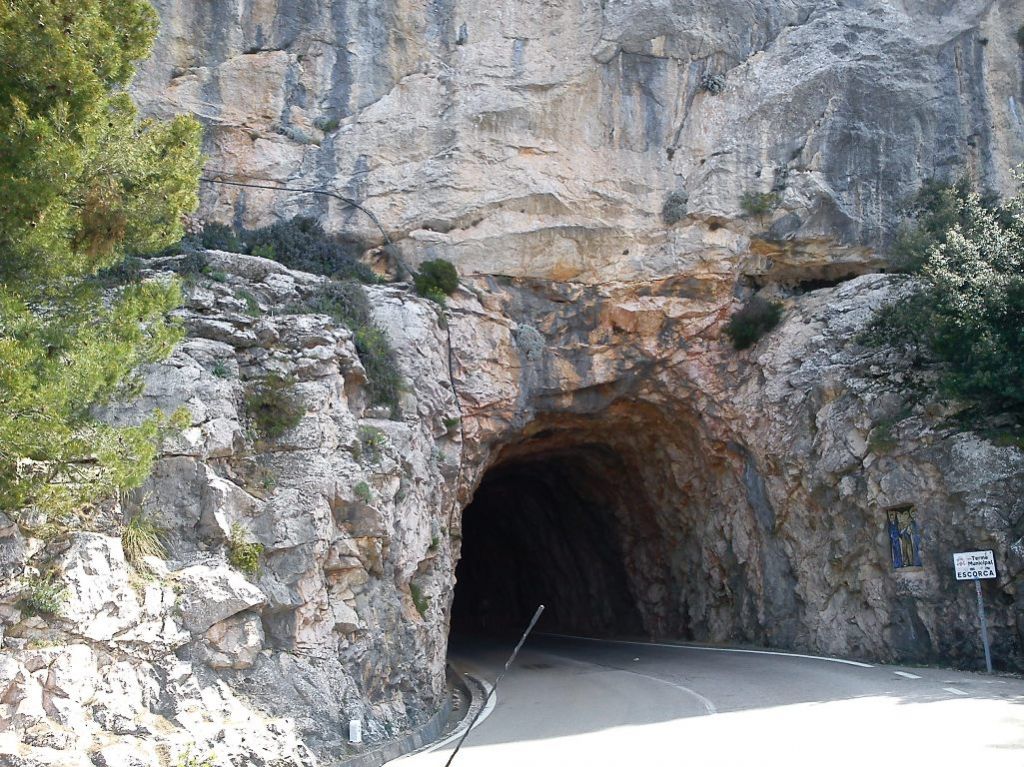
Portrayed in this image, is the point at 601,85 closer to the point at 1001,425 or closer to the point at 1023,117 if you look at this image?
the point at 1023,117

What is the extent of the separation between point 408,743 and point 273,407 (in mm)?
5339

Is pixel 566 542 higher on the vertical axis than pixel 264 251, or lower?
lower

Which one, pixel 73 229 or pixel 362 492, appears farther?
pixel 362 492

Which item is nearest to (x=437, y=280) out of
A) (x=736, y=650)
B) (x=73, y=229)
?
(x=736, y=650)

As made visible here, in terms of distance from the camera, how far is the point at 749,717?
1251 cm

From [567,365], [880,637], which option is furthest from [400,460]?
[880,637]

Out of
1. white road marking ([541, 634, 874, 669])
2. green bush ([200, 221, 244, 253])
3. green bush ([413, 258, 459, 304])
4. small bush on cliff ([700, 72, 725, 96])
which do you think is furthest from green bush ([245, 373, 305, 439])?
small bush on cliff ([700, 72, 725, 96])

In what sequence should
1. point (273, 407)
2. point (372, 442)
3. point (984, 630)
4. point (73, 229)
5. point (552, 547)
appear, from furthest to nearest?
1. point (552, 547)
2. point (984, 630)
3. point (372, 442)
4. point (273, 407)
5. point (73, 229)

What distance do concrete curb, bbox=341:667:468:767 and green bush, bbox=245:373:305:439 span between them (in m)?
4.81

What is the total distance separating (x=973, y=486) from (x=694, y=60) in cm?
1254

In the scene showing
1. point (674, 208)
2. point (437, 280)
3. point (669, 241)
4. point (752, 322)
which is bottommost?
point (752, 322)

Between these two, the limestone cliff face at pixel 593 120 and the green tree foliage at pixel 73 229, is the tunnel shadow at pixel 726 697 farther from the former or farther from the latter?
the limestone cliff face at pixel 593 120

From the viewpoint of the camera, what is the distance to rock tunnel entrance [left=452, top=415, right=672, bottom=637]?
92.4 ft

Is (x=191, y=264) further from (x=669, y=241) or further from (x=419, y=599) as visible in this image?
(x=669, y=241)
